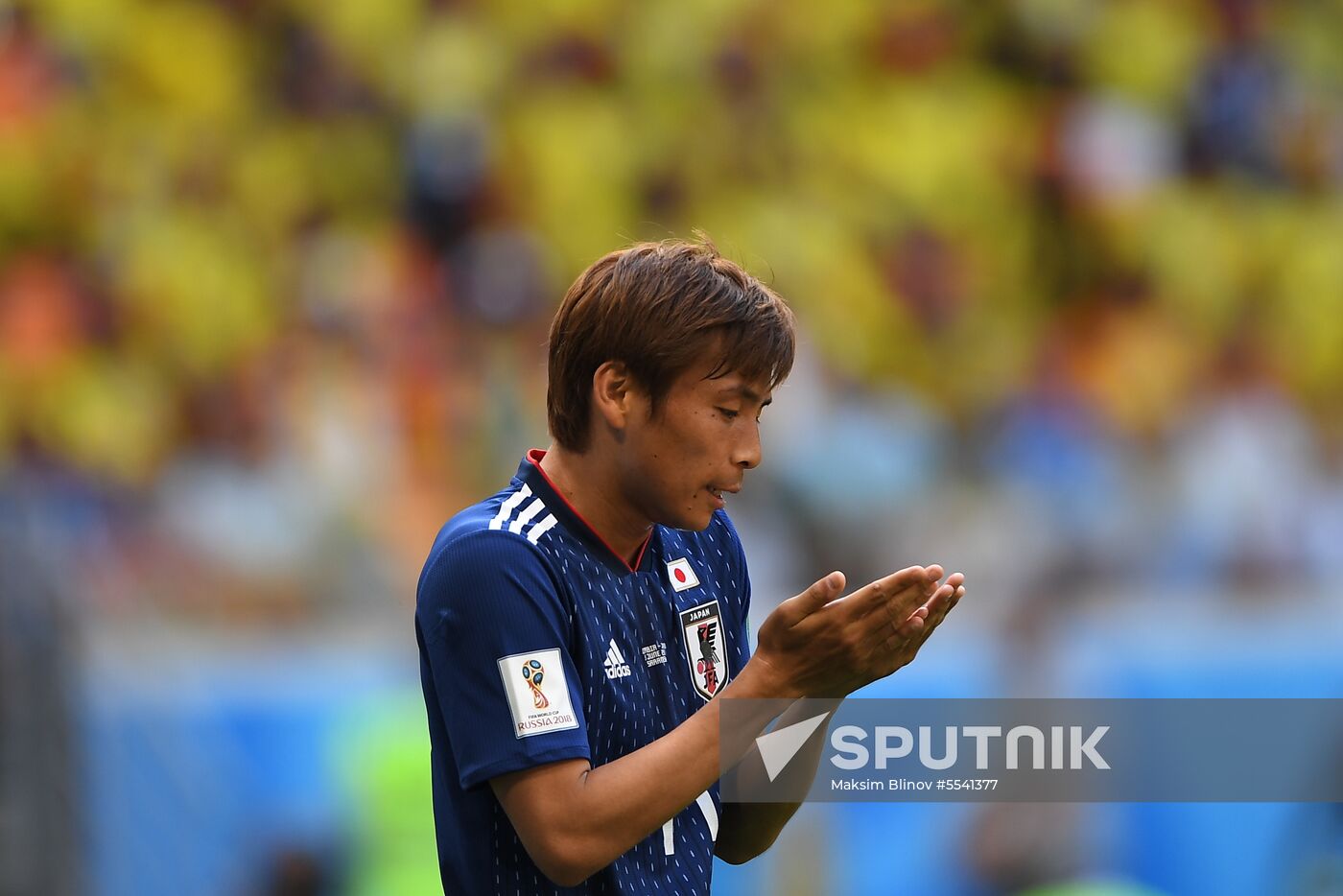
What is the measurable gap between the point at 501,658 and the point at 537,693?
0.06 meters

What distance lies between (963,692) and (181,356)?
3.61m

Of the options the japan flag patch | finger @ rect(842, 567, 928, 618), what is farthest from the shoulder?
finger @ rect(842, 567, 928, 618)

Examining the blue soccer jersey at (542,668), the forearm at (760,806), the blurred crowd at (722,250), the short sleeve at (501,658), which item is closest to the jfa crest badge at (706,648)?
the blue soccer jersey at (542,668)

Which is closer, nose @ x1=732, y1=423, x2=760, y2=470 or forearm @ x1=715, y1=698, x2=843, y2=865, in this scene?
nose @ x1=732, y1=423, x2=760, y2=470

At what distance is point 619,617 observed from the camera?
216 centimetres

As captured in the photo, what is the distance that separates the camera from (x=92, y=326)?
7227 mm

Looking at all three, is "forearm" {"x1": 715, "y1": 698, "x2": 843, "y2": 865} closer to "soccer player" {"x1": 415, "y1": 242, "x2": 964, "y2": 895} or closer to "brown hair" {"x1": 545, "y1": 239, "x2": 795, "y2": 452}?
"soccer player" {"x1": 415, "y1": 242, "x2": 964, "y2": 895}

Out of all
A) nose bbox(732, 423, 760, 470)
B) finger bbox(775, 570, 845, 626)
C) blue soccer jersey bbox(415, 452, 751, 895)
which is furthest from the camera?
→ nose bbox(732, 423, 760, 470)

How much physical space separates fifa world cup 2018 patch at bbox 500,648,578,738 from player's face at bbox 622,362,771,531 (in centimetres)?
25

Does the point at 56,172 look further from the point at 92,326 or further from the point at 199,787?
the point at 199,787

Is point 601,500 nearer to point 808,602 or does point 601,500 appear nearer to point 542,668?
point 542,668

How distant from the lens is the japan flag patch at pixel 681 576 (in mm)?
2289

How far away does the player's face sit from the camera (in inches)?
82.6

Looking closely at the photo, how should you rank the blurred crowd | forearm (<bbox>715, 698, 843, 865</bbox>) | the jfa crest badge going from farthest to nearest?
the blurred crowd → forearm (<bbox>715, 698, 843, 865</bbox>) → the jfa crest badge
